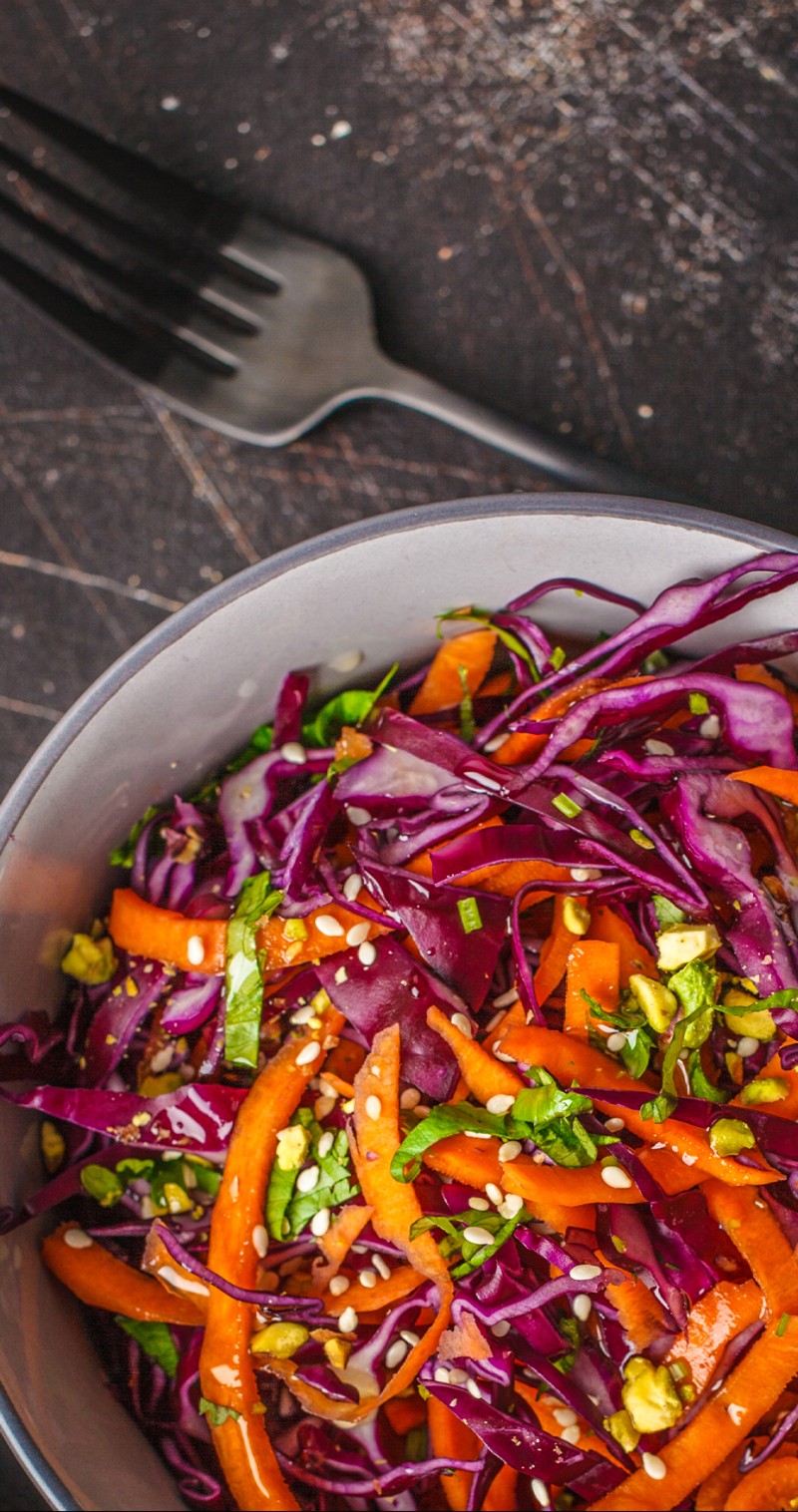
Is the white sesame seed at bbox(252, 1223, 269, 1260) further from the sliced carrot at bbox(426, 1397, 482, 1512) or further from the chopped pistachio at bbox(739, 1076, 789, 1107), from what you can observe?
the chopped pistachio at bbox(739, 1076, 789, 1107)

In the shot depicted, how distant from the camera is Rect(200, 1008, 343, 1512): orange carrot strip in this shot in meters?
1.18

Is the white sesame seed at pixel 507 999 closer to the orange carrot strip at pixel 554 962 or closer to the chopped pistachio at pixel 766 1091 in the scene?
the orange carrot strip at pixel 554 962

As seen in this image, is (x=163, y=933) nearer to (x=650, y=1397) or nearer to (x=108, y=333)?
(x=650, y=1397)

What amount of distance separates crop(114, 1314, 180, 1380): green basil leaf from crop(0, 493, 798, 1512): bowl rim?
7.0 inches

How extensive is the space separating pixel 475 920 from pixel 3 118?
1.39m

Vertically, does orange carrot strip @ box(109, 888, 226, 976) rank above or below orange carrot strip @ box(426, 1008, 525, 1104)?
below

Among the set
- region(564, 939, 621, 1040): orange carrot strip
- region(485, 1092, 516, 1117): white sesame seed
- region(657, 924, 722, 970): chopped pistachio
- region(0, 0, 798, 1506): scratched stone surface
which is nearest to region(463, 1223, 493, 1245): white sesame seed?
region(485, 1092, 516, 1117): white sesame seed

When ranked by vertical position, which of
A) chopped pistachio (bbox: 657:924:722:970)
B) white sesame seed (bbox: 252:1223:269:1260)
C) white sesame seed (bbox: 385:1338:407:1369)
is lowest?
white sesame seed (bbox: 385:1338:407:1369)

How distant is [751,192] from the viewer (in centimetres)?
160

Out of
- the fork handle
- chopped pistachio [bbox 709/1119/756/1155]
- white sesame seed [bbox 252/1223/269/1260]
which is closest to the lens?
chopped pistachio [bbox 709/1119/756/1155]

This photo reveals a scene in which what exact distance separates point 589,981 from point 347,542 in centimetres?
51

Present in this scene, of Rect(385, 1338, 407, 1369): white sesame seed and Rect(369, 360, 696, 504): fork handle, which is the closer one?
Rect(385, 1338, 407, 1369): white sesame seed

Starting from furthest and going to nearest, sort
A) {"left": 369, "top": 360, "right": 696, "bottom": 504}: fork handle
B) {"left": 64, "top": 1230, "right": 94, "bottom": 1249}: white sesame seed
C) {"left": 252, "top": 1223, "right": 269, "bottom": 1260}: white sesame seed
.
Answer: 1. {"left": 369, "top": 360, "right": 696, "bottom": 504}: fork handle
2. {"left": 64, "top": 1230, "right": 94, "bottom": 1249}: white sesame seed
3. {"left": 252, "top": 1223, "right": 269, "bottom": 1260}: white sesame seed

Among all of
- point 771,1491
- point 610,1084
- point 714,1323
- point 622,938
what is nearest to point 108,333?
point 622,938
